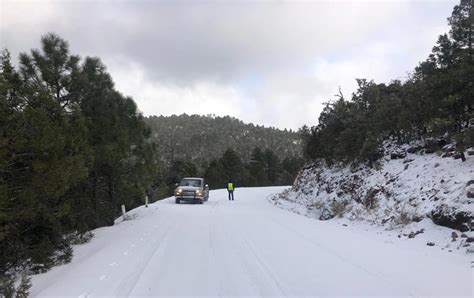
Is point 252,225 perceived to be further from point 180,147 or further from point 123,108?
point 180,147

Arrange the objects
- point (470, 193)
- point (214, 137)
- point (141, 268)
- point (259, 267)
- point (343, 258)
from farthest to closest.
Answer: point (214, 137) → point (470, 193) → point (343, 258) → point (141, 268) → point (259, 267)

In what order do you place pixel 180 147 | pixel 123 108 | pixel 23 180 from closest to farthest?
1. pixel 23 180
2. pixel 123 108
3. pixel 180 147

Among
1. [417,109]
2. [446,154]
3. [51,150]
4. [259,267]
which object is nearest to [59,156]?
[51,150]

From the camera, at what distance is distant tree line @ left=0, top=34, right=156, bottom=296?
8312mm

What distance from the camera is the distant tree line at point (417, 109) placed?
1318 cm

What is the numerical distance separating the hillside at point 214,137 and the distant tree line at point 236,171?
18.4m

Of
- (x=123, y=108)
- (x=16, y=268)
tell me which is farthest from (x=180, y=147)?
(x=16, y=268)

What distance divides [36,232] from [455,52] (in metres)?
15.1

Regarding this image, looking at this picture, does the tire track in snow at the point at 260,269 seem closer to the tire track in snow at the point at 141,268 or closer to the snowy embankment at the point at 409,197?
the tire track in snow at the point at 141,268

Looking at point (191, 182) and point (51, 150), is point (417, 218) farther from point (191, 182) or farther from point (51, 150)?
point (191, 182)

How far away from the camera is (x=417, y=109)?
15.9 meters

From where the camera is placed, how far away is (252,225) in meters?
14.6

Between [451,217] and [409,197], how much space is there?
9.68ft

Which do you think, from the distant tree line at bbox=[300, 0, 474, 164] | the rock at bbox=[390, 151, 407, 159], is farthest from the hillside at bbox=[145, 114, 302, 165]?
the rock at bbox=[390, 151, 407, 159]
